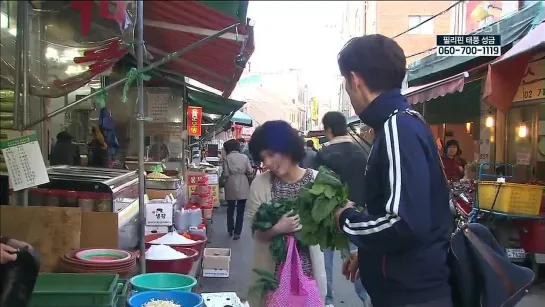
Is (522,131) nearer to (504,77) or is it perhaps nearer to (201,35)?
(504,77)

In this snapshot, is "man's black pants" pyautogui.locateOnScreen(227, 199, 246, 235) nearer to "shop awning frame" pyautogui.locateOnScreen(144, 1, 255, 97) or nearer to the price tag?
"shop awning frame" pyautogui.locateOnScreen(144, 1, 255, 97)

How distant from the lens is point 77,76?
312cm

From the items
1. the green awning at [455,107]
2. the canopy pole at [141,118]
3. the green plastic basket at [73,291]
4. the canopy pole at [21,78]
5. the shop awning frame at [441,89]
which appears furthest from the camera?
the green awning at [455,107]

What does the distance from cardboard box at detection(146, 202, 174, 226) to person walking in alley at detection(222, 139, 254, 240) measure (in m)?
4.88

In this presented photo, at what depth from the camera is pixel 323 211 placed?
8.64 ft

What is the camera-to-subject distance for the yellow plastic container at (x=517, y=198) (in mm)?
7278

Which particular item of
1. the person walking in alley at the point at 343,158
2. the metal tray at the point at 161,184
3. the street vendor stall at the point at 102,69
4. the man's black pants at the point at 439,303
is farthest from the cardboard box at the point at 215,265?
the man's black pants at the point at 439,303

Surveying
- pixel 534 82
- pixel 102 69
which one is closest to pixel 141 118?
pixel 102 69

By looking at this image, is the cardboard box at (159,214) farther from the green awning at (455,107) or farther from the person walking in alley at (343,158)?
the green awning at (455,107)

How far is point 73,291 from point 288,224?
1.32m

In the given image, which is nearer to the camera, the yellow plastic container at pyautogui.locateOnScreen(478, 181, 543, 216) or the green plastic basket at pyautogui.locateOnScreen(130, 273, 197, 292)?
the green plastic basket at pyautogui.locateOnScreen(130, 273, 197, 292)

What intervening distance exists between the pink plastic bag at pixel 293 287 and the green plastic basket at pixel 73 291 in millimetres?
1046

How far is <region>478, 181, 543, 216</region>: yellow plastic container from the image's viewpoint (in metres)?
7.28

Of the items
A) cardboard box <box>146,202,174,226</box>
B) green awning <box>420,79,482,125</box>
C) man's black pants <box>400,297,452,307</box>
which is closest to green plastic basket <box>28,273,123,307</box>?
man's black pants <box>400,297,452,307</box>
